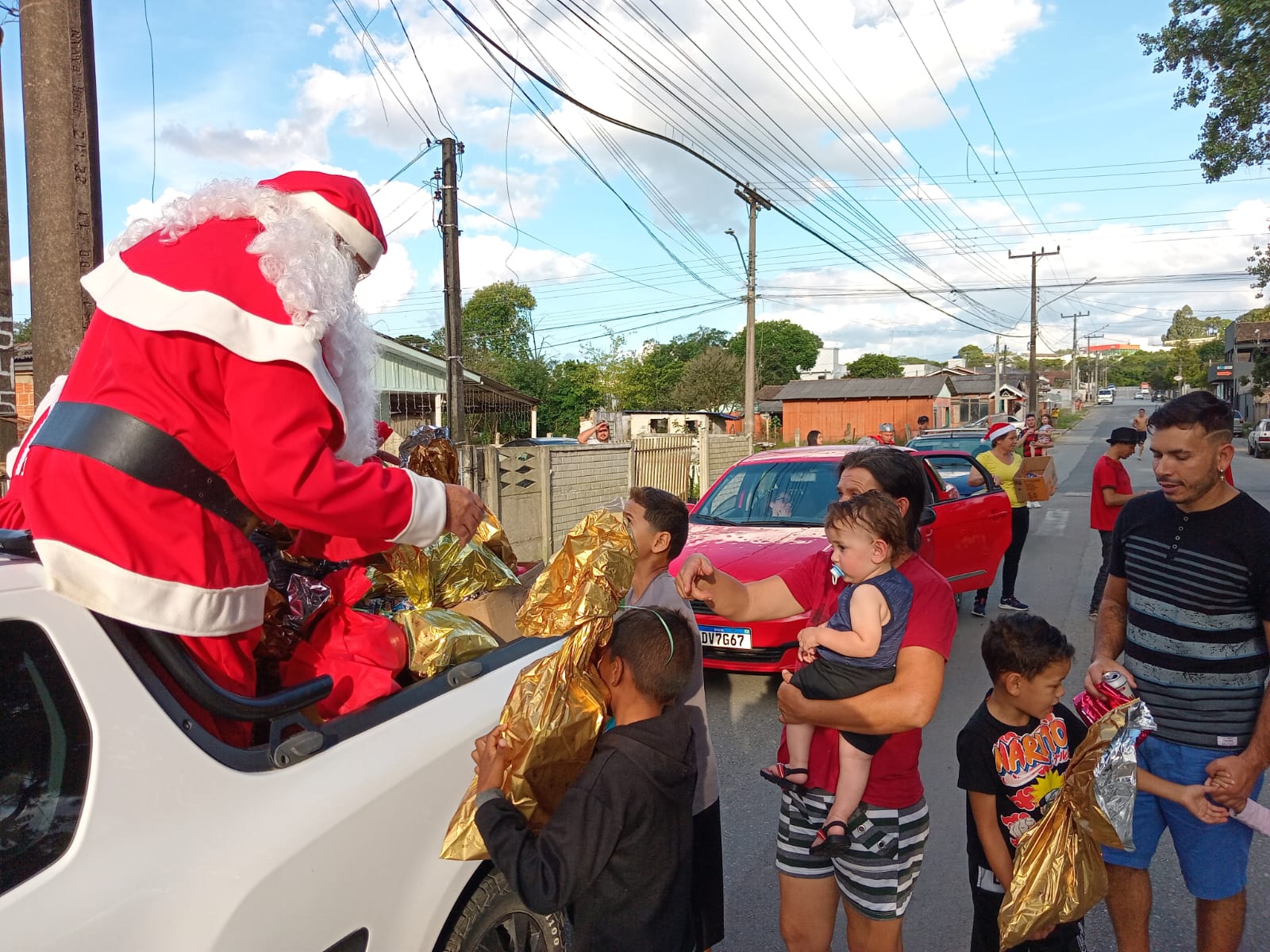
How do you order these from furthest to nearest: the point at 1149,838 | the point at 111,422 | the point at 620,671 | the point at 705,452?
the point at 705,452
the point at 1149,838
the point at 620,671
the point at 111,422

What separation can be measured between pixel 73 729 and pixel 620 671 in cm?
101

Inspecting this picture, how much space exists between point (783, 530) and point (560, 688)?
15.5ft

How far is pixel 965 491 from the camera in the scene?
793cm

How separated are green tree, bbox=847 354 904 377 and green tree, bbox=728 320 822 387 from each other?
4171mm

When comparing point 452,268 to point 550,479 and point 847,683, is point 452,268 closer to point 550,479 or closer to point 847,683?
point 550,479

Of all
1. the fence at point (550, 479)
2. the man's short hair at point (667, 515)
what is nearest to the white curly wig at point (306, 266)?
the man's short hair at point (667, 515)

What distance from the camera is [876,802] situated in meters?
2.38

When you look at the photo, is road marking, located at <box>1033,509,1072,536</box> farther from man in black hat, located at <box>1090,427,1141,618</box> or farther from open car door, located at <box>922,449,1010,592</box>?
man in black hat, located at <box>1090,427,1141,618</box>

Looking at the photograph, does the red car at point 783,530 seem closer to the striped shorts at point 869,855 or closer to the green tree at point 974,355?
the striped shorts at point 869,855

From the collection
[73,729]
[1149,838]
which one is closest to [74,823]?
[73,729]

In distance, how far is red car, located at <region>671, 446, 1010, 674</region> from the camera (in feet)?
18.0

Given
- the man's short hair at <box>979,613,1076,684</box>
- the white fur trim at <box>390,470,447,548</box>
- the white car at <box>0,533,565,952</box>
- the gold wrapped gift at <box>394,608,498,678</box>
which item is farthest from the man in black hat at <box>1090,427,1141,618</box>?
the white car at <box>0,533,565,952</box>

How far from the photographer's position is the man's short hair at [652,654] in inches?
74.2

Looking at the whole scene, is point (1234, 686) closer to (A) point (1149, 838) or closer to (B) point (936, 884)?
(A) point (1149, 838)
